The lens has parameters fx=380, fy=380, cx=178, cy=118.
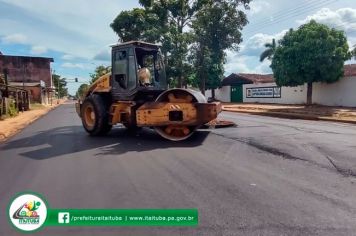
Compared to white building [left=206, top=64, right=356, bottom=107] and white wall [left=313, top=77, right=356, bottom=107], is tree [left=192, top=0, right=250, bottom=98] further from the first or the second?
white wall [left=313, top=77, right=356, bottom=107]

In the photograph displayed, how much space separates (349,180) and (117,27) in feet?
137

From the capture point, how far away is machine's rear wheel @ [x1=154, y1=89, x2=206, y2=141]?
1124 cm

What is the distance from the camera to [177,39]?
1463 inches

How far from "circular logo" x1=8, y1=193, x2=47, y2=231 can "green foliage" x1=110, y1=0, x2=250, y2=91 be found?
32.5 meters

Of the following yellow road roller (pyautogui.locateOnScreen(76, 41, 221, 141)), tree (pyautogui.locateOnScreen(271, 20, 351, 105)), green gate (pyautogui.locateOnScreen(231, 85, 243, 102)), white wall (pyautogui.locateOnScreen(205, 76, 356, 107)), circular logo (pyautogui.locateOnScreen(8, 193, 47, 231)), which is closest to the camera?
circular logo (pyautogui.locateOnScreen(8, 193, 47, 231))

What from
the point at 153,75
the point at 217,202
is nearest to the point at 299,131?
the point at 153,75

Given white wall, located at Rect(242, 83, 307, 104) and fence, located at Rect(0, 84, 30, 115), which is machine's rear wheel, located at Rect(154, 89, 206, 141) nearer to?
fence, located at Rect(0, 84, 30, 115)

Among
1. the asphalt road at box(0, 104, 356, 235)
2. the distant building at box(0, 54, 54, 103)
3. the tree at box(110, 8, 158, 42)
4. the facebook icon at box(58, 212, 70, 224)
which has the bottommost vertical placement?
the facebook icon at box(58, 212, 70, 224)

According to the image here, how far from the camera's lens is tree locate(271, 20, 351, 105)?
2594 centimetres

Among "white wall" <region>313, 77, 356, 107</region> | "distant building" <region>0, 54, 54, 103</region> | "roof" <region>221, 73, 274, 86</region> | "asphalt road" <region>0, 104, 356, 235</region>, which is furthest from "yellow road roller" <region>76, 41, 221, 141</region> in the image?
"distant building" <region>0, 54, 54, 103</region>

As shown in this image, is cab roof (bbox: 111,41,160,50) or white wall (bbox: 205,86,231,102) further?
white wall (bbox: 205,86,231,102)

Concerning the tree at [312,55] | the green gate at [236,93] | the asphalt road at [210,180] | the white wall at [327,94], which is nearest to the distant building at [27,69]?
the green gate at [236,93]

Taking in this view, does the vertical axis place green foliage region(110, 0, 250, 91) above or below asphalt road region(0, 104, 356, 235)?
above

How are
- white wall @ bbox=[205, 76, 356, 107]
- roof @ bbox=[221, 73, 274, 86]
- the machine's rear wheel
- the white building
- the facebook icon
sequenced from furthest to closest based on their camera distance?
roof @ bbox=[221, 73, 274, 86] < the white building < white wall @ bbox=[205, 76, 356, 107] < the machine's rear wheel < the facebook icon
